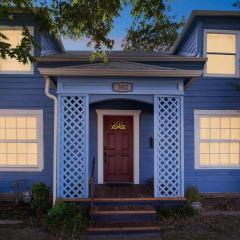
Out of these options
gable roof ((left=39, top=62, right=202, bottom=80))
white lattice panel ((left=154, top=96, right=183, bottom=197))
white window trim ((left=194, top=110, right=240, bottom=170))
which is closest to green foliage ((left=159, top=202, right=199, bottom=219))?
white lattice panel ((left=154, top=96, right=183, bottom=197))

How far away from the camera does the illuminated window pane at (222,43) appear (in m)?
10.3

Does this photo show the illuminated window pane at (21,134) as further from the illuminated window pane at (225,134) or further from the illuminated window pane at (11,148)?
the illuminated window pane at (225,134)

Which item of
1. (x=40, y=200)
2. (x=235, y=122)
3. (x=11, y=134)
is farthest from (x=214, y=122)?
(x=11, y=134)

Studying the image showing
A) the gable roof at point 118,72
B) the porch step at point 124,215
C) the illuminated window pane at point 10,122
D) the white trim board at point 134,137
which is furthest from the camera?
the white trim board at point 134,137

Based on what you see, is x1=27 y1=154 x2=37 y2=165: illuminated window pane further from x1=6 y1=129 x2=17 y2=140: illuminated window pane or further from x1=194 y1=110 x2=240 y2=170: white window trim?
x1=194 y1=110 x2=240 y2=170: white window trim

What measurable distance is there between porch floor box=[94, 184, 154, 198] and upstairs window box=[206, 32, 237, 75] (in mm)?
4285

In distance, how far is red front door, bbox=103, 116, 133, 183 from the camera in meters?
10.2

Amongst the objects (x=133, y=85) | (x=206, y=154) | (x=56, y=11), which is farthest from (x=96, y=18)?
(x=206, y=154)

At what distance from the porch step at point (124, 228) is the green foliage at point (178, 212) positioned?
0.64 metres

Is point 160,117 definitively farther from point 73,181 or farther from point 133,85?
point 73,181

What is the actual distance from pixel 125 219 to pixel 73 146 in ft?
6.99

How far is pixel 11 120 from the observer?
9.80 metres

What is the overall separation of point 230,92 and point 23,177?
6.91 meters

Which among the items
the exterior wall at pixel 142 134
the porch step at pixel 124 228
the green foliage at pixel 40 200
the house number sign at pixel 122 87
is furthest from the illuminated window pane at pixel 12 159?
the house number sign at pixel 122 87
